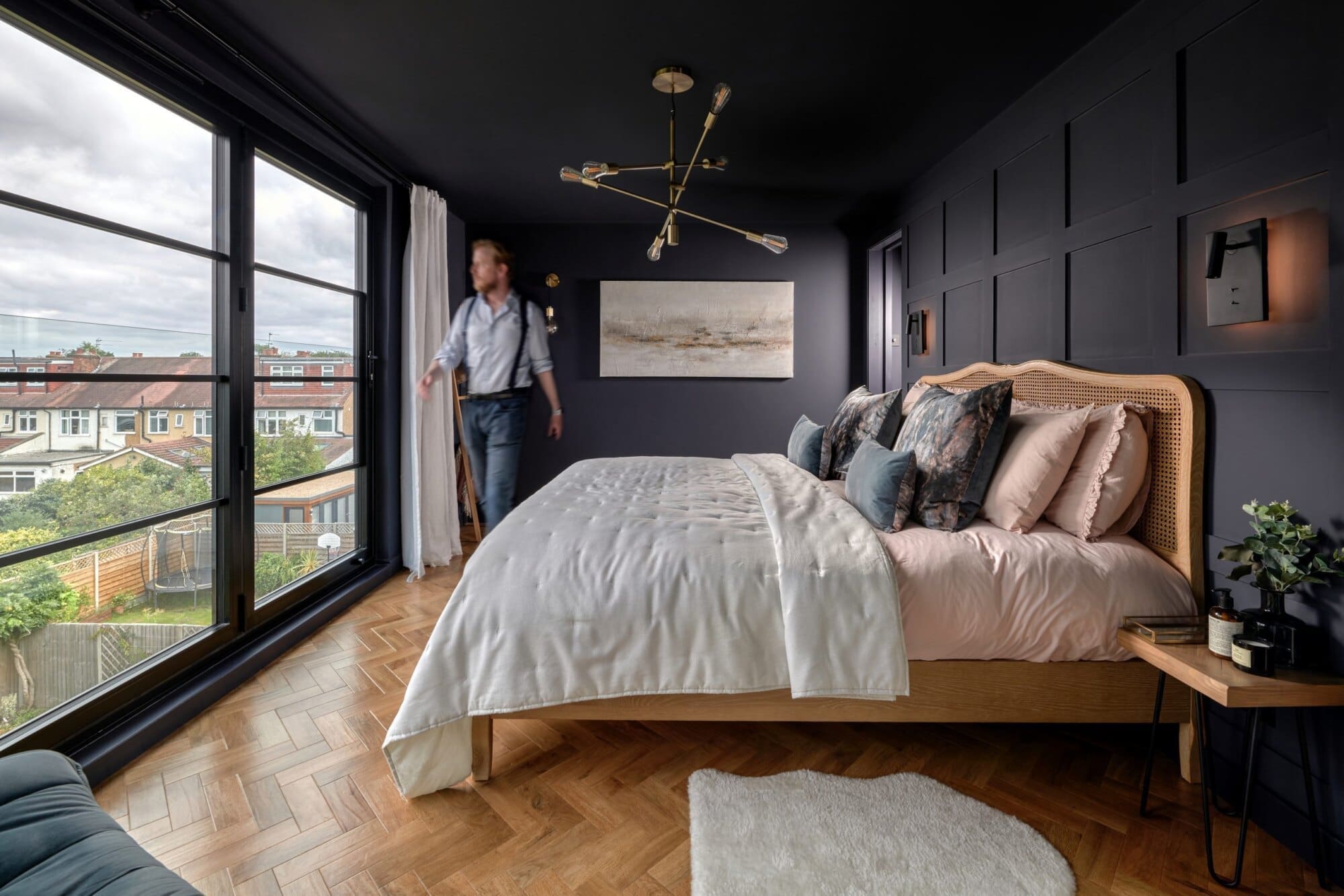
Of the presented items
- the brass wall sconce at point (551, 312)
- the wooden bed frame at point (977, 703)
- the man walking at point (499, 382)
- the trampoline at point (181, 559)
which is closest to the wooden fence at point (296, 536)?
the trampoline at point (181, 559)

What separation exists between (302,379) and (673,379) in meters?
2.59

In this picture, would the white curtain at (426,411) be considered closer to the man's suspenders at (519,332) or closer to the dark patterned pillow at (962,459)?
the man's suspenders at (519,332)

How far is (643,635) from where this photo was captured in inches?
67.2

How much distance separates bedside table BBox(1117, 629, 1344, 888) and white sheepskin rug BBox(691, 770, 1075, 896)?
36cm

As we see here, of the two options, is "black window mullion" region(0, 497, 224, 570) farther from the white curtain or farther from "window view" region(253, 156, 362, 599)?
the white curtain

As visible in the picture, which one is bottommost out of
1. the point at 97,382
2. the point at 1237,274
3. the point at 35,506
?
the point at 35,506

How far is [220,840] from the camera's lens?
5.04 ft

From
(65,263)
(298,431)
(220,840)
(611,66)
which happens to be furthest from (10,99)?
(220,840)

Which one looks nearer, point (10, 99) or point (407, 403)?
point (10, 99)

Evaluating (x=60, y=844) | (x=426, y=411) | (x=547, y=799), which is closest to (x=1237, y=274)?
(x=547, y=799)

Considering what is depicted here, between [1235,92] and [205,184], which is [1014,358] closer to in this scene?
[1235,92]

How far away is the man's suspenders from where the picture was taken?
332cm

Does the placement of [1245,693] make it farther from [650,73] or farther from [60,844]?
[650,73]

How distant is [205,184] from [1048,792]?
3.45 meters
